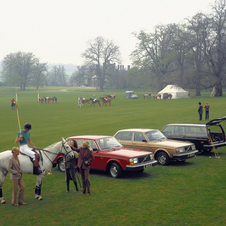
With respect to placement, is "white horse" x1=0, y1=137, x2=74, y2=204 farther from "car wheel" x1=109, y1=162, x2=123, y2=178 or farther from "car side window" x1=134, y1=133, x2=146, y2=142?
"car side window" x1=134, y1=133, x2=146, y2=142

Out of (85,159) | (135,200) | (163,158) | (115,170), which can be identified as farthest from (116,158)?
(163,158)

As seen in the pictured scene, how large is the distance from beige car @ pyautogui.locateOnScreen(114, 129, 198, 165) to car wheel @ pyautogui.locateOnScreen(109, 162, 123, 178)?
259 centimetres

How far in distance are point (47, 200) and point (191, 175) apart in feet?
17.7

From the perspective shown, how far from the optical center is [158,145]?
12922 millimetres

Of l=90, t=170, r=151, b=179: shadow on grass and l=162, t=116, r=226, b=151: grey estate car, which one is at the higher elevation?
l=162, t=116, r=226, b=151: grey estate car

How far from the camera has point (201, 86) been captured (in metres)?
69.5

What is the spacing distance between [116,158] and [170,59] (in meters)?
73.9

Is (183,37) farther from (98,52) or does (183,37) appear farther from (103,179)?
(103,179)

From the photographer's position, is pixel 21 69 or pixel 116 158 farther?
pixel 21 69

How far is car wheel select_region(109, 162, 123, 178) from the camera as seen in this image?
10.8 m

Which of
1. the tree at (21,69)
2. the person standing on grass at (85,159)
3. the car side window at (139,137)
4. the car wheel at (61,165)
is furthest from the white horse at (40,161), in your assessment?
the tree at (21,69)

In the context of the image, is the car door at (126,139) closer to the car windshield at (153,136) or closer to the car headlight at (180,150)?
the car windshield at (153,136)

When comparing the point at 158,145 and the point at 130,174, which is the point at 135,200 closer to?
the point at 130,174

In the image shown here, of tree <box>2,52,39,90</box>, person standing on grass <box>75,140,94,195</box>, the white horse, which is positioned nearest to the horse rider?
the white horse
